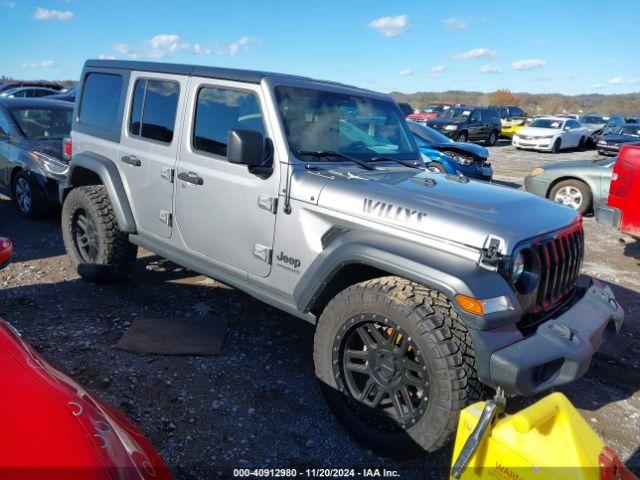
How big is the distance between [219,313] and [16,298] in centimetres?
182

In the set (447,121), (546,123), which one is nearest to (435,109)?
(546,123)

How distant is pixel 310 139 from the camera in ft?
11.2

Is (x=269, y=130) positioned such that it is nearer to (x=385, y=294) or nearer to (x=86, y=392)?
(x=385, y=294)

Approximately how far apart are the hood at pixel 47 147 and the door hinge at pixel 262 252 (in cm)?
441

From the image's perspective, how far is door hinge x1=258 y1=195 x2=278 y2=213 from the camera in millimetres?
3207

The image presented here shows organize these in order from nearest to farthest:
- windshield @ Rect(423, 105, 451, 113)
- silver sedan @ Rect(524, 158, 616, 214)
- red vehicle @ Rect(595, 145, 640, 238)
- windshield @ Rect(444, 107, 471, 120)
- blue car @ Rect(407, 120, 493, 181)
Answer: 1. red vehicle @ Rect(595, 145, 640, 238)
2. silver sedan @ Rect(524, 158, 616, 214)
3. blue car @ Rect(407, 120, 493, 181)
4. windshield @ Rect(444, 107, 471, 120)
5. windshield @ Rect(423, 105, 451, 113)

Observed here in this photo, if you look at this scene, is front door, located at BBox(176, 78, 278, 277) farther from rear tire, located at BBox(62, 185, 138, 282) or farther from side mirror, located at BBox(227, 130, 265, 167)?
rear tire, located at BBox(62, 185, 138, 282)

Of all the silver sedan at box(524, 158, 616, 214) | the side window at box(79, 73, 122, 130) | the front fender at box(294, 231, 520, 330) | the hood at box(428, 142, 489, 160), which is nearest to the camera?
the front fender at box(294, 231, 520, 330)

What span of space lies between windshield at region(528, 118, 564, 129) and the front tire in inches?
872

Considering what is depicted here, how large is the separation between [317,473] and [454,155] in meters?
8.41

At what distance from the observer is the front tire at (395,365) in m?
2.47

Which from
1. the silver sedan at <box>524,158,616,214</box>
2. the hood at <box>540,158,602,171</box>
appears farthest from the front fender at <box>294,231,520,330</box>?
the hood at <box>540,158,602,171</box>

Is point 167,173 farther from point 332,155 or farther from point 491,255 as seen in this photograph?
point 491,255

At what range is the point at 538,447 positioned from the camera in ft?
5.93
